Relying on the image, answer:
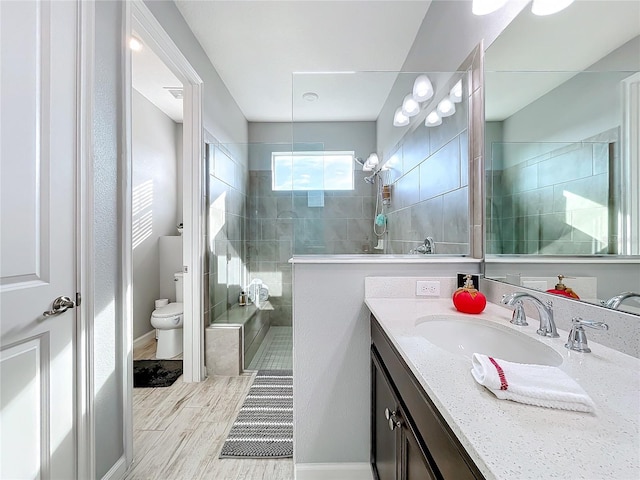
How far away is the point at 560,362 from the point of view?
74cm

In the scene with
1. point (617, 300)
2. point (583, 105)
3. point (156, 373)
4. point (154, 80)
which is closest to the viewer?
point (617, 300)

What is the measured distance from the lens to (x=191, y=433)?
179cm

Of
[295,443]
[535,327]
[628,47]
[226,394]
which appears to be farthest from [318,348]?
[628,47]

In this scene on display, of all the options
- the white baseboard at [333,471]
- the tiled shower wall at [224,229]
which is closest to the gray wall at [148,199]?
the tiled shower wall at [224,229]

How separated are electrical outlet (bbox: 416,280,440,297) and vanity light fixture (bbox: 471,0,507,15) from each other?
1177 mm

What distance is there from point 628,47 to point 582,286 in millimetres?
640

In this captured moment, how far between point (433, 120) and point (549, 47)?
84 cm

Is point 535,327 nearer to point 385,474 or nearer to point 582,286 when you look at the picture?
point 582,286

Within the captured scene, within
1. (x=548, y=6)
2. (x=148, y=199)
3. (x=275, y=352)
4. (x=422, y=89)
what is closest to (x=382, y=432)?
(x=548, y=6)

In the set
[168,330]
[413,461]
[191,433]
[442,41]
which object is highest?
[442,41]

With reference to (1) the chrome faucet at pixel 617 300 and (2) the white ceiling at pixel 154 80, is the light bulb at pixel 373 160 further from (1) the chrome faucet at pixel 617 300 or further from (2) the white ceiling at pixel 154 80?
(2) the white ceiling at pixel 154 80

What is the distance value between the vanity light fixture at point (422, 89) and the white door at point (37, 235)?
1745 mm

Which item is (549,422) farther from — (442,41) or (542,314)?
(442,41)

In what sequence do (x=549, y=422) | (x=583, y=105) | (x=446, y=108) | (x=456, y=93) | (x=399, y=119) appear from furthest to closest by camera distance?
1. (x=399, y=119)
2. (x=446, y=108)
3. (x=456, y=93)
4. (x=583, y=105)
5. (x=549, y=422)
